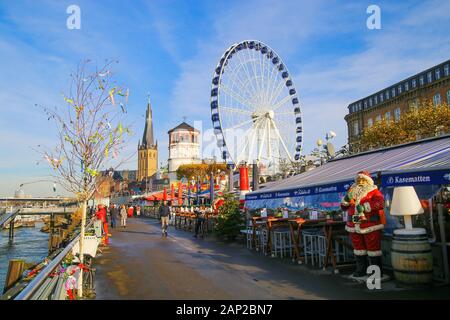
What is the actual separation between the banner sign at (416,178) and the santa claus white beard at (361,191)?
0.39 meters

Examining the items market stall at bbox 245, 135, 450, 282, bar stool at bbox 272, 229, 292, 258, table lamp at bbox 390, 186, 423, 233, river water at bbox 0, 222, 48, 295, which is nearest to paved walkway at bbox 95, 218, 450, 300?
bar stool at bbox 272, 229, 292, 258

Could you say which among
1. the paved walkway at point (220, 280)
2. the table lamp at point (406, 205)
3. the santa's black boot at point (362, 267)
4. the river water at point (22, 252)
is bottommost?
the river water at point (22, 252)

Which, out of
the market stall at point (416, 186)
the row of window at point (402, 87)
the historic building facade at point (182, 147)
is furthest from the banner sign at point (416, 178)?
the historic building facade at point (182, 147)

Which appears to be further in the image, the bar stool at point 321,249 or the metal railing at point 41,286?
the bar stool at point 321,249

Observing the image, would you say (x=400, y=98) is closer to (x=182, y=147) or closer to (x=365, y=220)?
(x=365, y=220)

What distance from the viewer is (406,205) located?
7.24 m

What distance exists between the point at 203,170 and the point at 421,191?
73.0 m

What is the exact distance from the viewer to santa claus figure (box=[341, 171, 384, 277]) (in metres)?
7.48

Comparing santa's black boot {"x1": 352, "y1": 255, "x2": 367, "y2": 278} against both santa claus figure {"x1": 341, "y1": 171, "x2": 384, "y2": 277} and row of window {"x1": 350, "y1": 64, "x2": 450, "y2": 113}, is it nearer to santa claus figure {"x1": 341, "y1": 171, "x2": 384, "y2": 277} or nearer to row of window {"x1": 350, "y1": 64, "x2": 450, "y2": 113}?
santa claus figure {"x1": 341, "y1": 171, "x2": 384, "y2": 277}

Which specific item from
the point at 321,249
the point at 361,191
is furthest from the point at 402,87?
the point at 361,191

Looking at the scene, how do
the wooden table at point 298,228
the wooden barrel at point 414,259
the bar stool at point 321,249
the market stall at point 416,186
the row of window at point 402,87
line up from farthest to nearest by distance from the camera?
the row of window at point 402,87, the wooden table at point 298,228, the bar stool at point 321,249, the market stall at point 416,186, the wooden barrel at point 414,259

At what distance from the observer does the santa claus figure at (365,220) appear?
748cm

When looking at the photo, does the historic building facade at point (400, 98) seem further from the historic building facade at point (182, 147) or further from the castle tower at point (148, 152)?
the castle tower at point (148, 152)
